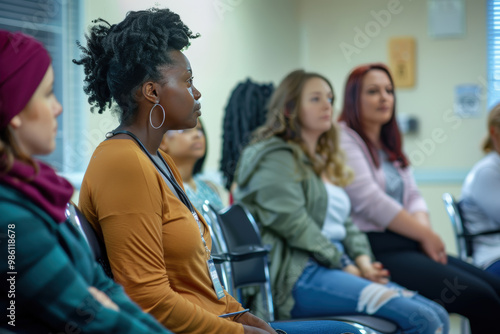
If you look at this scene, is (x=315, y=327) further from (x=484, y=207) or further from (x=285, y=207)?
(x=484, y=207)

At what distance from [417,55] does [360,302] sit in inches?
120

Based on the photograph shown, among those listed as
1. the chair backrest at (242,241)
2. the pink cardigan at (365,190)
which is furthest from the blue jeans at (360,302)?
the pink cardigan at (365,190)

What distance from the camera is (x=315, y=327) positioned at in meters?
1.44

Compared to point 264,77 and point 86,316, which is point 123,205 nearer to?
point 86,316

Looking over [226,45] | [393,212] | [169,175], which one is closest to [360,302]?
[393,212]

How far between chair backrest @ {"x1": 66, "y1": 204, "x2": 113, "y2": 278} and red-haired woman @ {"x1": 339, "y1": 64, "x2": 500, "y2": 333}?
61.5 inches

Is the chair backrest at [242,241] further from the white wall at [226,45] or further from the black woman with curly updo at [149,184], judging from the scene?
the white wall at [226,45]

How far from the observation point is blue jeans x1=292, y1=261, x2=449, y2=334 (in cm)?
195

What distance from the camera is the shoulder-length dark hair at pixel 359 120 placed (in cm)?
277

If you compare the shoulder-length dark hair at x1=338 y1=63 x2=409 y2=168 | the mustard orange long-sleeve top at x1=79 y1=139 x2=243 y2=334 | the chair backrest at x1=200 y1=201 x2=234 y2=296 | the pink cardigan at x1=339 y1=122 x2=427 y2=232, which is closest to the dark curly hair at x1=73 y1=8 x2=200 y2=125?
the mustard orange long-sleeve top at x1=79 y1=139 x2=243 y2=334

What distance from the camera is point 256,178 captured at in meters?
2.19

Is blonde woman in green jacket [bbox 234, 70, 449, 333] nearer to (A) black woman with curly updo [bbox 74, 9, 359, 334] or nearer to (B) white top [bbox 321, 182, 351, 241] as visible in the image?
(B) white top [bbox 321, 182, 351, 241]

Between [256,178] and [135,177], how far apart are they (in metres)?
1.10

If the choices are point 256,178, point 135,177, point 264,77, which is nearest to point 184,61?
point 135,177
